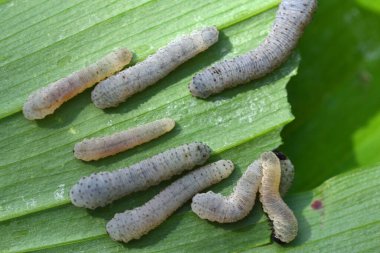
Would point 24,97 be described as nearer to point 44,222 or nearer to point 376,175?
point 44,222

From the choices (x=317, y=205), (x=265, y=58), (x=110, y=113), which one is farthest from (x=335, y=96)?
(x=110, y=113)

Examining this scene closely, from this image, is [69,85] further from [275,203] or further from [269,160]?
[275,203]

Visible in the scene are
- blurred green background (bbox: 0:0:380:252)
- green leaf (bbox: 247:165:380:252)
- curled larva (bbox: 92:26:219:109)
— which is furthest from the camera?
curled larva (bbox: 92:26:219:109)

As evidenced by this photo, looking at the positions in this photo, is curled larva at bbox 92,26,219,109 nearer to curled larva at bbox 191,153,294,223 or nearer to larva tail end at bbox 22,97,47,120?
larva tail end at bbox 22,97,47,120

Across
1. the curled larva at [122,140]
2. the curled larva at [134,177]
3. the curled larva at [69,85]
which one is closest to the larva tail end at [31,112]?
the curled larva at [69,85]

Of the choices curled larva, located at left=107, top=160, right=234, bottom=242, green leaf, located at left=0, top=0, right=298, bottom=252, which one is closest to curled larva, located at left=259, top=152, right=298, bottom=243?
green leaf, located at left=0, top=0, right=298, bottom=252

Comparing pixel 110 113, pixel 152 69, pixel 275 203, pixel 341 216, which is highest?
pixel 152 69
